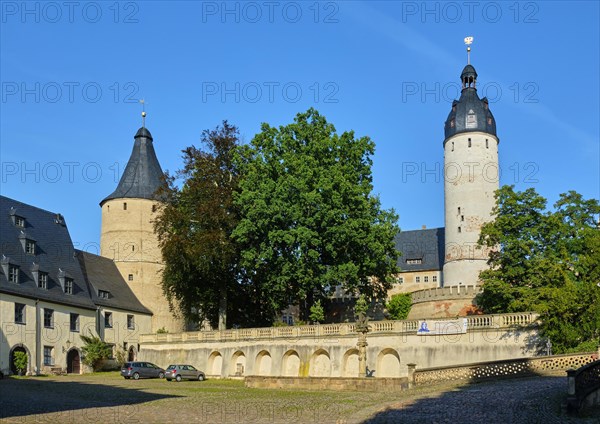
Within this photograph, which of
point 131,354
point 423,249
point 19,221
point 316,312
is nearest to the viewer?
point 316,312

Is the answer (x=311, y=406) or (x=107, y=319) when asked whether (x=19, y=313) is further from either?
(x=311, y=406)

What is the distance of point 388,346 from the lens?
45281 millimetres

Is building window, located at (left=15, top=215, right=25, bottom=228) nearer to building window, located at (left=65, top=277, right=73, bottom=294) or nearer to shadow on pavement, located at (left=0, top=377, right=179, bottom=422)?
building window, located at (left=65, top=277, right=73, bottom=294)

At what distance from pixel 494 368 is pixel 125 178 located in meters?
43.9

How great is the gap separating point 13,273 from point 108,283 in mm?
12108

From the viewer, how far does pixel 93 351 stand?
5628 cm

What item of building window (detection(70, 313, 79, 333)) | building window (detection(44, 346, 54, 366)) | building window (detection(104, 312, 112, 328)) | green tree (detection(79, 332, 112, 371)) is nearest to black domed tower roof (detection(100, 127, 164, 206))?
building window (detection(104, 312, 112, 328))

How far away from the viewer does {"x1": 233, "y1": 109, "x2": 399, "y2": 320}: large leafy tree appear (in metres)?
49.6

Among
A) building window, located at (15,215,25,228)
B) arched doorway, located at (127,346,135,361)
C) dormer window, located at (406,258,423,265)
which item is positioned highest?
building window, located at (15,215,25,228)

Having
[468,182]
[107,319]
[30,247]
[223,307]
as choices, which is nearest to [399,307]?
[468,182]

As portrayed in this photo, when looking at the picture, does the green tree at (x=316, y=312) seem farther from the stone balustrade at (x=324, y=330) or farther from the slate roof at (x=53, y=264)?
the slate roof at (x=53, y=264)

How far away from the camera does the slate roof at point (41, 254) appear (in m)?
52.6

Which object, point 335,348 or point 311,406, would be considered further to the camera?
point 335,348

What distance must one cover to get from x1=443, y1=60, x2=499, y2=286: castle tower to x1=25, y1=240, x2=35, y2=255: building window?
121 feet
